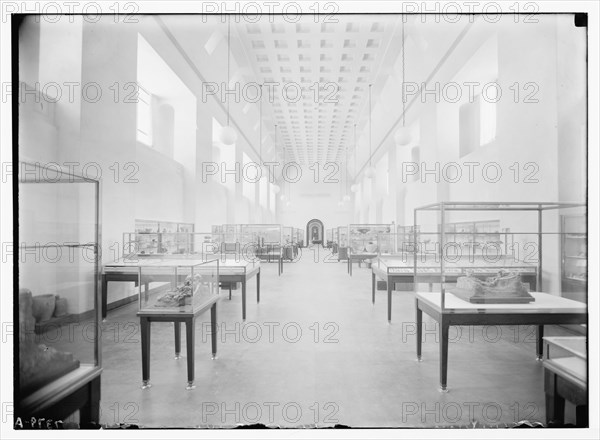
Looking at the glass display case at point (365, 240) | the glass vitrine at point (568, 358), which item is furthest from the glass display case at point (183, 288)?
the glass display case at point (365, 240)

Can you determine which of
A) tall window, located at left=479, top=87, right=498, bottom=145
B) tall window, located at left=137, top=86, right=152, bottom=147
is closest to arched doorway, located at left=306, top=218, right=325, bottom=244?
tall window, located at left=137, top=86, right=152, bottom=147

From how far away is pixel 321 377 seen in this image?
2.69 meters

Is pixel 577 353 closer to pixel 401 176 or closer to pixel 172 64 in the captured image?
pixel 172 64

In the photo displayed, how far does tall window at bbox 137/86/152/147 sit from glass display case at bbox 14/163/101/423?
320 centimetres

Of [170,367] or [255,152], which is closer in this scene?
[170,367]

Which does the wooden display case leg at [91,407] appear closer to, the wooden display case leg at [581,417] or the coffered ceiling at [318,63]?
the wooden display case leg at [581,417]

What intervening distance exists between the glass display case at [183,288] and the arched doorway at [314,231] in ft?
65.4

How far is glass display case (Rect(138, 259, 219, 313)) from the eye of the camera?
8.27ft

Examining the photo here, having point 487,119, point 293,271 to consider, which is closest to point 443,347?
point 487,119

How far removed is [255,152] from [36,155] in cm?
1062

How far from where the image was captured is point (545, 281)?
4.02 metres

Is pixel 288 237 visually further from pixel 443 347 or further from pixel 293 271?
pixel 443 347

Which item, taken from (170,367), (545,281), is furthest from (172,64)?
(545,281)

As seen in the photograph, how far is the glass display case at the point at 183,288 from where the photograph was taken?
252 centimetres
